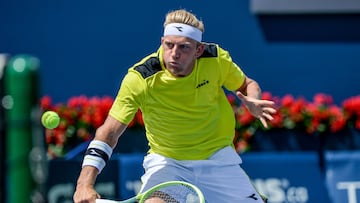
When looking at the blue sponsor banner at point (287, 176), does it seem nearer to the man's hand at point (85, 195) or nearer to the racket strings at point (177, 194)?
the racket strings at point (177, 194)

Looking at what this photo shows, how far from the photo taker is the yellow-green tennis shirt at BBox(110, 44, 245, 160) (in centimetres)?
522

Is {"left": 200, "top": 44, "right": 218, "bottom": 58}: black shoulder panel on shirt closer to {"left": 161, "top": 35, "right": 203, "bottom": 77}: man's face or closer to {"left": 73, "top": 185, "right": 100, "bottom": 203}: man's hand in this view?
{"left": 161, "top": 35, "right": 203, "bottom": 77}: man's face

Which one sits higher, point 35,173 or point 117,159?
point 35,173

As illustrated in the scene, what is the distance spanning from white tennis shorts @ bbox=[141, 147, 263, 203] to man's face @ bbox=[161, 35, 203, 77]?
0.49 meters

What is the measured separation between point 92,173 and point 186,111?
29.5 inches

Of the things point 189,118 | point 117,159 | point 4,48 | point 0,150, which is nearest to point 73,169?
point 117,159

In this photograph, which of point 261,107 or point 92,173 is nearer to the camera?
point 92,173

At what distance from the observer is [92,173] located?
4840mm

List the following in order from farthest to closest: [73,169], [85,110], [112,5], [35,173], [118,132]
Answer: [112,5] < [85,110] < [73,169] < [118,132] < [35,173]

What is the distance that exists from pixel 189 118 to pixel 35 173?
8.14 ft

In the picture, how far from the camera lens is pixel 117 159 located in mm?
7172

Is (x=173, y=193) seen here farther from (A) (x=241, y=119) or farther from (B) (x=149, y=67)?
(A) (x=241, y=119)

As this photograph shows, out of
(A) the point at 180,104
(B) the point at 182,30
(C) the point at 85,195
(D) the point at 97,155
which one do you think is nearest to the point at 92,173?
(D) the point at 97,155

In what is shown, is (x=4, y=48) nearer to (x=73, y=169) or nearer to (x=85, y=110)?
(x=85, y=110)
